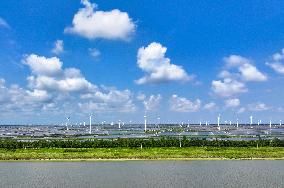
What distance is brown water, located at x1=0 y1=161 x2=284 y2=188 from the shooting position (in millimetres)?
64000

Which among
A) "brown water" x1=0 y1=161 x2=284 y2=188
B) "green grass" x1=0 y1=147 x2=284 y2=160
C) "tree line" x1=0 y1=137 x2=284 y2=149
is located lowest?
"brown water" x1=0 y1=161 x2=284 y2=188

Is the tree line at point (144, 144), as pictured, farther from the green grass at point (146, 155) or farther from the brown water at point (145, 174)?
the brown water at point (145, 174)

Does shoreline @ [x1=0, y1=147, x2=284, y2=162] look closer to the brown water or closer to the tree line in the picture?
the brown water

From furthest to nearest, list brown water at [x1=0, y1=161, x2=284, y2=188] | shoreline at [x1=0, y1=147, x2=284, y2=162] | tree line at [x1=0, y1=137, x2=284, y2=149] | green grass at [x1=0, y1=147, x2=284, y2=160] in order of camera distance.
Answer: tree line at [x1=0, y1=137, x2=284, y2=149], green grass at [x1=0, y1=147, x2=284, y2=160], shoreline at [x1=0, y1=147, x2=284, y2=162], brown water at [x1=0, y1=161, x2=284, y2=188]

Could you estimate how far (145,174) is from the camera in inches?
2901

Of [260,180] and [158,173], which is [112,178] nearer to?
[158,173]

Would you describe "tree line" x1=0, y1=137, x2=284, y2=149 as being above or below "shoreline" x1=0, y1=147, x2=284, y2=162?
above

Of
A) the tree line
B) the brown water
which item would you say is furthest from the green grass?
the tree line

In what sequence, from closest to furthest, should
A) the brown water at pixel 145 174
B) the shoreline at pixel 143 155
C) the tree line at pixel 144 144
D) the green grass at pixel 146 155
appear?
the brown water at pixel 145 174, the shoreline at pixel 143 155, the green grass at pixel 146 155, the tree line at pixel 144 144

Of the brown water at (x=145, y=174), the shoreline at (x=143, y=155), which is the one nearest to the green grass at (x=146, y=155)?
the shoreline at (x=143, y=155)

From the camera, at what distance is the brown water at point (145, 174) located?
64000 millimetres

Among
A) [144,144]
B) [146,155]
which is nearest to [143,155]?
[146,155]

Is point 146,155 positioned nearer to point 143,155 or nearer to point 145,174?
point 143,155

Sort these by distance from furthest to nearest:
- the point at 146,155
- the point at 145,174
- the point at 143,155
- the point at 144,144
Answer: the point at 144,144, the point at 143,155, the point at 146,155, the point at 145,174
